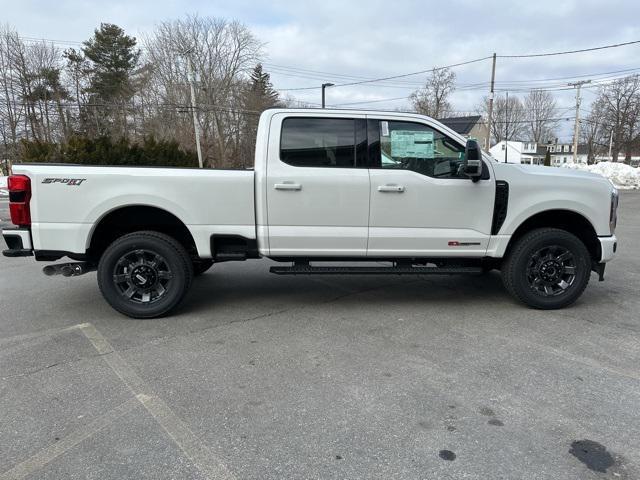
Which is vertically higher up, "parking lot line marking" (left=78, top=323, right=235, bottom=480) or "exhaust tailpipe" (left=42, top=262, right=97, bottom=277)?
"exhaust tailpipe" (left=42, top=262, right=97, bottom=277)

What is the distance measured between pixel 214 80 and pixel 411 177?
39.1 m

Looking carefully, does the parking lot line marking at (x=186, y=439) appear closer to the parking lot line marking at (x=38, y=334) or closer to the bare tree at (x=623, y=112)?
the parking lot line marking at (x=38, y=334)

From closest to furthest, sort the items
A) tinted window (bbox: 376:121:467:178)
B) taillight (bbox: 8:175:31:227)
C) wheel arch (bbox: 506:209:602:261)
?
taillight (bbox: 8:175:31:227)
tinted window (bbox: 376:121:467:178)
wheel arch (bbox: 506:209:602:261)

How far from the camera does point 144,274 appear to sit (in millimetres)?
4832

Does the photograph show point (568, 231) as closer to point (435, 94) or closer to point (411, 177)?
point (411, 177)

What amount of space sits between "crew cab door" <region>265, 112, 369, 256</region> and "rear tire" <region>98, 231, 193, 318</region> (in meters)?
0.98

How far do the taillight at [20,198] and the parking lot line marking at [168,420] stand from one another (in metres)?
1.44

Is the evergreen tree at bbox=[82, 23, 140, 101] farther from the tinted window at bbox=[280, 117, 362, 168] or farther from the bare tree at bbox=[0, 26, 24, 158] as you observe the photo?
the tinted window at bbox=[280, 117, 362, 168]

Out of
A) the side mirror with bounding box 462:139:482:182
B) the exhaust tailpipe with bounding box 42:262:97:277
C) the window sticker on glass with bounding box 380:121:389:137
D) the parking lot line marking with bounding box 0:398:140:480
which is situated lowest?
the parking lot line marking with bounding box 0:398:140:480

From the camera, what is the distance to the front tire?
500 centimetres

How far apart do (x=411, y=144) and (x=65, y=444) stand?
12.8ft

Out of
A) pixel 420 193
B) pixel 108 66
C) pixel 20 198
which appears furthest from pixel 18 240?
pixel 108 66

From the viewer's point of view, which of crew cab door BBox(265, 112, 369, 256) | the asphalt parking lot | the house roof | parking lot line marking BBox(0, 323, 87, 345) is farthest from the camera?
the house roof

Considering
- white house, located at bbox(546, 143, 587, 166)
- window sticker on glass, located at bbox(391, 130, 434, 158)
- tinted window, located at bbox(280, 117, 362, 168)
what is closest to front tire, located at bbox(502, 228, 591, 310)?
window sticker on glass, located at bbox(391, 130, 434, 158)
